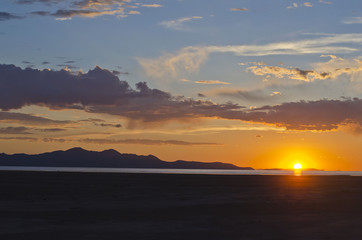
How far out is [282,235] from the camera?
20.9 metres

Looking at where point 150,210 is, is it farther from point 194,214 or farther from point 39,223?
point 39,223

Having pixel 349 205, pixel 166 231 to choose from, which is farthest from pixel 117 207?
pixel 349 205

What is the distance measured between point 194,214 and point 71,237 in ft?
35.2

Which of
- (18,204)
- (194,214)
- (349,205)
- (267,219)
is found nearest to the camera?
(267,219)

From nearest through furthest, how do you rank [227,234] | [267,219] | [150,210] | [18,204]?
1. [227,234]
2. [267,219]
3. [150,210]
4. [18,204]

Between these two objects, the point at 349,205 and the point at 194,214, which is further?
the point at 349,205

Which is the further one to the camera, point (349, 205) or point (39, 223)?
point (349, 205)

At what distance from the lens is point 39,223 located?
→ 78.6ft

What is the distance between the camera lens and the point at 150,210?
31.2m

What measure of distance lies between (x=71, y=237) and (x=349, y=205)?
914 inches

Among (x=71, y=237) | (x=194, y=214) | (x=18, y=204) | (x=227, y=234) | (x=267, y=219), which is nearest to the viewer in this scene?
(x=71, y=237)

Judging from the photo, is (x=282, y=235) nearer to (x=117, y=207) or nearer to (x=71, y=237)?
(x=71, y=237)

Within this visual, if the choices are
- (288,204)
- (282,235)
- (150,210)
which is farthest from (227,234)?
(288,204)

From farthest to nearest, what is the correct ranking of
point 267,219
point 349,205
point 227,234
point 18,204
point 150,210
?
point 349,205, point 18,204, point 150,210, point 267,219, point 227,234
